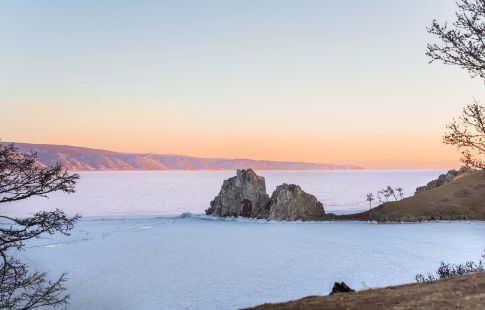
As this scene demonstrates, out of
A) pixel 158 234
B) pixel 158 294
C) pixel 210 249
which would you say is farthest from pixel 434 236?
pixel 158 294

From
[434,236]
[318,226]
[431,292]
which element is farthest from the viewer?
[318,226]

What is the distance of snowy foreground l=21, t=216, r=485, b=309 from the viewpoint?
47.8 meters

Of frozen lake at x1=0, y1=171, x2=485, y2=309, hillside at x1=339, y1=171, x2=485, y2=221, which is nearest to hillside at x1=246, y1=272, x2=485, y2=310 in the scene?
frozen lake at x1=0, y1=171, x2=485, y2=309

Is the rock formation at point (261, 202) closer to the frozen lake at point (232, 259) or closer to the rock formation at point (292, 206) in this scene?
the rock formation at point (292, 206)

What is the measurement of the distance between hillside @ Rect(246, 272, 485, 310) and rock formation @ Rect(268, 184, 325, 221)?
124396 mm

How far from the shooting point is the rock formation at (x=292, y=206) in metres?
143

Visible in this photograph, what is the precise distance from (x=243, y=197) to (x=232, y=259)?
81.1 metres

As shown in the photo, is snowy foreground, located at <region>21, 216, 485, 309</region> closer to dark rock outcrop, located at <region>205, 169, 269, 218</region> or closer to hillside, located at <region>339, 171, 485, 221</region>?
hillside, located at <region>339, 171, 485, 221</region>

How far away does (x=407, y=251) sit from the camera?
76688 millimetres

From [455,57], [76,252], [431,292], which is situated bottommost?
[76,252]

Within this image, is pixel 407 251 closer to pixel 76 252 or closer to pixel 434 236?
pixel 434 236

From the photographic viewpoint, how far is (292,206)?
5679 inches

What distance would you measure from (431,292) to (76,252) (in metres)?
70.0

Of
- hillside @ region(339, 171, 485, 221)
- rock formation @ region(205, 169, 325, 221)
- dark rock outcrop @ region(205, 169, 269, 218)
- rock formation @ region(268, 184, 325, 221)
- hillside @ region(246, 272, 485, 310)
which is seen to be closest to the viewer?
hillside @ region(246, 272, 485, 310)
